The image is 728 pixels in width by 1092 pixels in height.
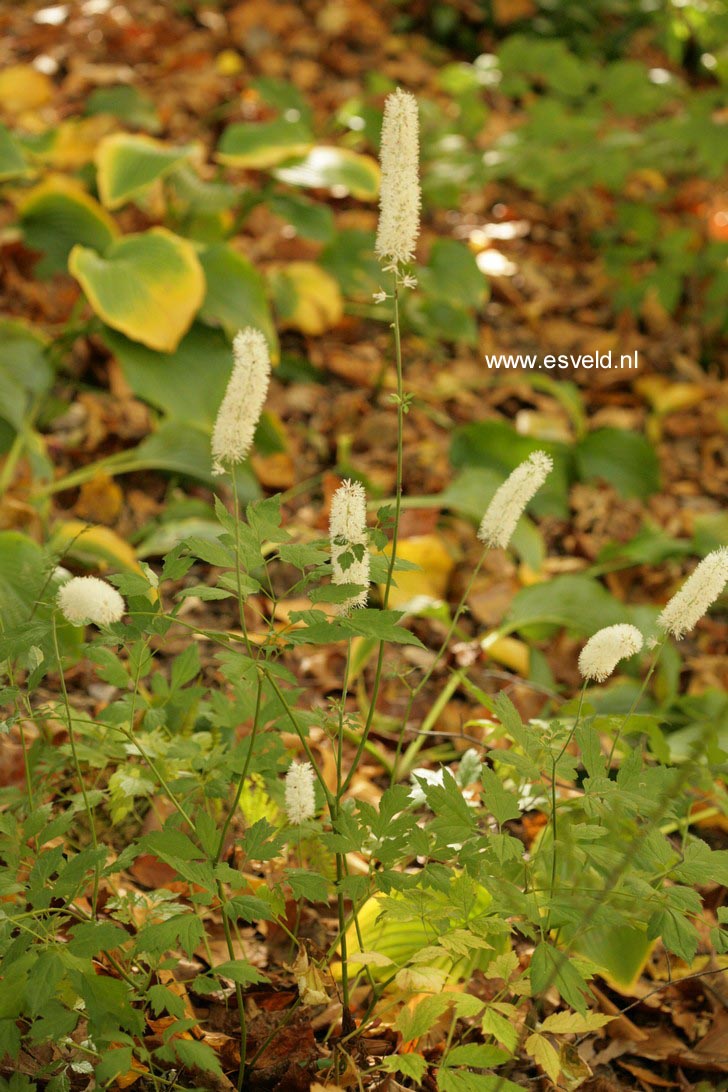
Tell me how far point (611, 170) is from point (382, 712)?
6.28 ft

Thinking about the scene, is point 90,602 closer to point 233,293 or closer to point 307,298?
point 233,293

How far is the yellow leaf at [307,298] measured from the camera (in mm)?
2851

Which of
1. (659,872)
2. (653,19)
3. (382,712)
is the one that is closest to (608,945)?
(659,872)

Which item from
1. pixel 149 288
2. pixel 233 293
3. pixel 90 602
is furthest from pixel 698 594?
pixel 233 293

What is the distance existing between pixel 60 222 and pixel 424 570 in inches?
52.1

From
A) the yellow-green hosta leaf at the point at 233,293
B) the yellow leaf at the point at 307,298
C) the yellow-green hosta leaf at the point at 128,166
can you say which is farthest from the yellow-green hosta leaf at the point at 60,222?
the yellow leaf at the point at 307,298

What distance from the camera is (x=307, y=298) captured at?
2.88m

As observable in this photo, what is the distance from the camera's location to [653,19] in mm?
4195

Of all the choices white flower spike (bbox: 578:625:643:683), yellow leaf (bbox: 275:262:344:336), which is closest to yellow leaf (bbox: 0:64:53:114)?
yellow leaf (bbox: 275:262:344:336)

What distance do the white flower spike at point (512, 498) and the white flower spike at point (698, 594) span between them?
19 centimetres

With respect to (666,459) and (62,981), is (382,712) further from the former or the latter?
(666,459)

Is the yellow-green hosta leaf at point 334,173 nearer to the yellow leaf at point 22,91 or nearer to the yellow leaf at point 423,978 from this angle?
the yellow leaf at point 22,91

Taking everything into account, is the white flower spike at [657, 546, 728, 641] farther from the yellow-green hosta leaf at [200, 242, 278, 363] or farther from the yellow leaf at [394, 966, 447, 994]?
the yellow-green hosta leaf at [200, 242, 278, 363]

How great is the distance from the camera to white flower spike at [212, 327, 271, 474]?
963 mm
